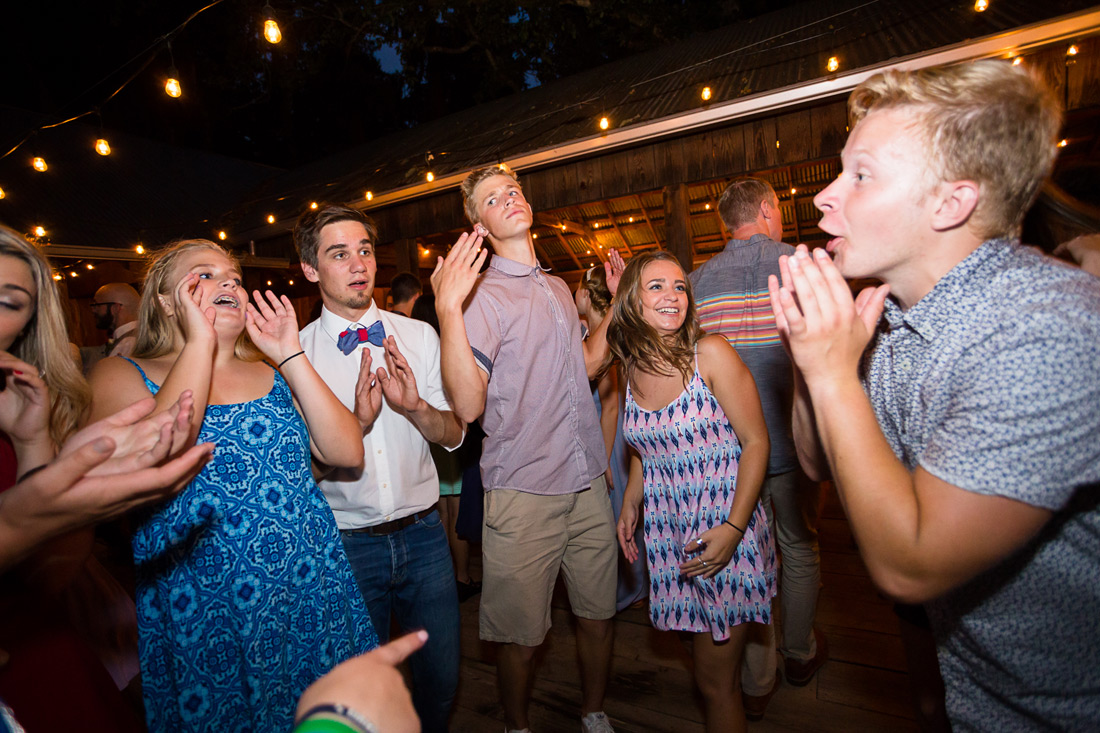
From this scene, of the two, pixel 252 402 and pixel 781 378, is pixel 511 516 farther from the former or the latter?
pixel 781 378

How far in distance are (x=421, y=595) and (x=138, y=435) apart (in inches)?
47.3

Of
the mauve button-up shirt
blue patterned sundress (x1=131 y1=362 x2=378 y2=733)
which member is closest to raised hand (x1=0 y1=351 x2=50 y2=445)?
blue patterned sundress (x1=131 y1=362 x2=378 y2=733)

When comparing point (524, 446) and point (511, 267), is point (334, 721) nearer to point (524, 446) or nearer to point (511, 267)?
point (524, 446)

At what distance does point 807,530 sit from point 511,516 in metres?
1.51

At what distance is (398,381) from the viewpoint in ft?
6.45

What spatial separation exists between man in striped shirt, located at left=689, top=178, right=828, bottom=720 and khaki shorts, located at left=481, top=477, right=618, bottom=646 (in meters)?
0.88

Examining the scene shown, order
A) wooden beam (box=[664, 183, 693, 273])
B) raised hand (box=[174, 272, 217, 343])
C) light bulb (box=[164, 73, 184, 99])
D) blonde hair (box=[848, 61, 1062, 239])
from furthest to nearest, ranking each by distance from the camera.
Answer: wooden beam (box=[664, 183, 693, 273]) → light bulb (box=[164, 73, 184, 99]) → raised hand (box=[174, 272, 217, 343]) → blonde hair (box=[848, 61, 1062, 239])

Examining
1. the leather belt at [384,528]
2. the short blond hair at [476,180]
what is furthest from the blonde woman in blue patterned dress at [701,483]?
the leather belt at [384,528]

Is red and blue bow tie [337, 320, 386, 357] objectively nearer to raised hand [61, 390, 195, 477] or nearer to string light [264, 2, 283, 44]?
raised hand [61, 390, 195, 477]

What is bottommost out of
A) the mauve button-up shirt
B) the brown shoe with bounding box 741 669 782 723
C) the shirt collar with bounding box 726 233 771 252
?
the brown shoe with bounding box 741 669 782 723

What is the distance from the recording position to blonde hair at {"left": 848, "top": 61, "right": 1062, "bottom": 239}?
36.0 inches

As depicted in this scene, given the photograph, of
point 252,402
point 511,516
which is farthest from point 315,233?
point 511,516

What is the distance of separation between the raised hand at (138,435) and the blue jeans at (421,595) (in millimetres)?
958

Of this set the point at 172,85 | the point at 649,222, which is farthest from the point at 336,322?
the point at 649,222
